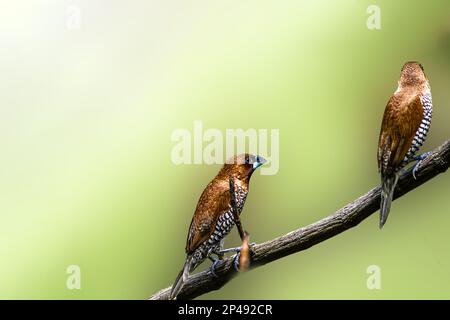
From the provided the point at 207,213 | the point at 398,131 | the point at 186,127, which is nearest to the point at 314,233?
the point at 207,213

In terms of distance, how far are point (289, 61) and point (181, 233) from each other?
1.01 m

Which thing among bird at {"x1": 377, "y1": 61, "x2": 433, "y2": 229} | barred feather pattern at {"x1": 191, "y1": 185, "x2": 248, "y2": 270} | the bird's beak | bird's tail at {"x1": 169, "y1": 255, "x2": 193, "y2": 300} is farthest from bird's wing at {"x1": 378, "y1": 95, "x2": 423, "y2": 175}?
bird's tail at {"x1": 169, "y1": 255, "x2": 193, "y2": 300}

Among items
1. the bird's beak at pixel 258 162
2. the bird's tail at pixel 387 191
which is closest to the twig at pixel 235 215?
the bird's beak at pixel 258 162

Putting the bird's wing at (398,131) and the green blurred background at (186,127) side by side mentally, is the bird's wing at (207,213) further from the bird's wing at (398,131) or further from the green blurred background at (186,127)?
the bird's wing at (398,131)

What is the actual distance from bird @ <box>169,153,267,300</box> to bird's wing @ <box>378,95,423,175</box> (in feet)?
1.98

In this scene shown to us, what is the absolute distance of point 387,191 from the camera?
8.72 ft

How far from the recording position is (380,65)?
9.34 ft

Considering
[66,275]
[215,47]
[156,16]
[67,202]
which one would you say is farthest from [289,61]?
[66,275]

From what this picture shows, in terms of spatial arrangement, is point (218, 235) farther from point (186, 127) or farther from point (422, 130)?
point (422, 130)

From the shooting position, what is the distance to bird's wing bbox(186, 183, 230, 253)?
105 inches

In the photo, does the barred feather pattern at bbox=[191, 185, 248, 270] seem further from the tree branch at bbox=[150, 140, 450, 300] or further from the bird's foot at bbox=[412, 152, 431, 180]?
the bird's foot at bbox=[412, 152, 431, 180]

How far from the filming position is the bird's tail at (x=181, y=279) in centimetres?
271

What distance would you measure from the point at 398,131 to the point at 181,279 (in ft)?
4.01
